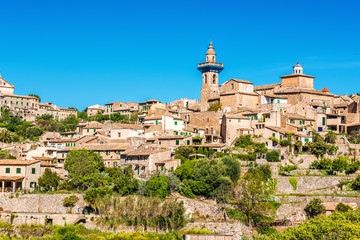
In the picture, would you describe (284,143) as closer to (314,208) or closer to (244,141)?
(244,141)

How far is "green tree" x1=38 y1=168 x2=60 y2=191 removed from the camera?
5312 centimetres

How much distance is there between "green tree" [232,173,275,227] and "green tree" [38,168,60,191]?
1811cm

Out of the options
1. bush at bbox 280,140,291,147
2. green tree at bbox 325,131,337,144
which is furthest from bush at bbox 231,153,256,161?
green tree at bbox 325,131,337,144

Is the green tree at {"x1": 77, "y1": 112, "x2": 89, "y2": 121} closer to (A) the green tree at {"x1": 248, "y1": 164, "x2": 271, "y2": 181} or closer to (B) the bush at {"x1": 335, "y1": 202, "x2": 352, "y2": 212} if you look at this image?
(A) the green tree at {"x1": 248, "y1": 164, "x2": 271, "y2": 181}

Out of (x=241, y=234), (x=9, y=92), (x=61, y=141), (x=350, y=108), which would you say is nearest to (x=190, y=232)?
(x=241, y=234)

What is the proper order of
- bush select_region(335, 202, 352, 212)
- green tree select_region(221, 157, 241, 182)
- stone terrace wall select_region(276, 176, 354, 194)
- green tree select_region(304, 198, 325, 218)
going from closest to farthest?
bush select_region(335, 202, 352, 212)
green tree select_region(304, 198, 325, 218)
green tree select_region(221, 157, 241, 182)
stone terrace wall select_region(276, 176, 354, 194)

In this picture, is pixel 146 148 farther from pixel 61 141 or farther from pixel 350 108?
pixel 350 108

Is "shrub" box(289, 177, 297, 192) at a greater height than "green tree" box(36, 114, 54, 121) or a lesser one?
lesser

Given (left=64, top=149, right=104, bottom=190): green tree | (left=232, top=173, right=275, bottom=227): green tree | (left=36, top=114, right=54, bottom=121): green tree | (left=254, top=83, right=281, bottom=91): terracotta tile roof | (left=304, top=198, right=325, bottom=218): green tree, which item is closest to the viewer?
(left=232, top=173, right=275, bottom=227): green tree

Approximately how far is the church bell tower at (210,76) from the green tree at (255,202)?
32.2 metres

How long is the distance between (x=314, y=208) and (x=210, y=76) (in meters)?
38.6

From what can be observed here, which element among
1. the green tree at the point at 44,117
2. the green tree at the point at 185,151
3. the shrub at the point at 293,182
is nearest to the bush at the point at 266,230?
the shrub at the point at 293,182

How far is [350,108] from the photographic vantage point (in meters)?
71.2

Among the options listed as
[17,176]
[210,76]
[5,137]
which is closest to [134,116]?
[210,76]
